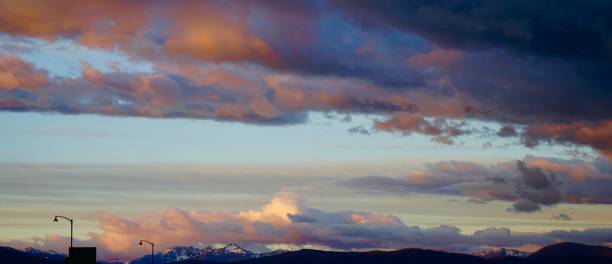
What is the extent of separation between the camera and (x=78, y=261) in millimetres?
150625

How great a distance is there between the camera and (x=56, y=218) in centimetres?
13000

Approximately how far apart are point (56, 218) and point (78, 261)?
2247 centimetres

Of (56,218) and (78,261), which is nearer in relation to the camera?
(56,218)
